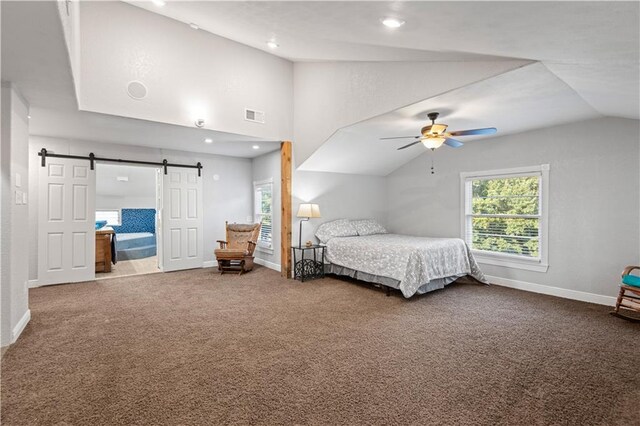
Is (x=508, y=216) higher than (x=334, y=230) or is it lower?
higher

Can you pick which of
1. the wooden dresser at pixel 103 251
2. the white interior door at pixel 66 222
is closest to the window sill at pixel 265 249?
the wooden dresser at pixel 103 251

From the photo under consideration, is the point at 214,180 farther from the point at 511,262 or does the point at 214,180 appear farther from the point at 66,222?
the point at 511,262

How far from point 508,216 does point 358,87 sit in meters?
3.16

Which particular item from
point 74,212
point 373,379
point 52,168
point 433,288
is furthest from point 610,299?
point 52,168

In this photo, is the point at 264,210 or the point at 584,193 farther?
the point at 264,210

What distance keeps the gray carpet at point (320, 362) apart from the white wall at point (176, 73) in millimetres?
2584

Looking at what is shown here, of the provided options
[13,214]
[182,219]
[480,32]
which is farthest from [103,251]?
[480,32]

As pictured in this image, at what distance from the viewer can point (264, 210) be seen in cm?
663

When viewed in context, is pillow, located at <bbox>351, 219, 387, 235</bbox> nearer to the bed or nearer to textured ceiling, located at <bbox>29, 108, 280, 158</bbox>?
the bed

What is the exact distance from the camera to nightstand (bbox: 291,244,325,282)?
5383mm

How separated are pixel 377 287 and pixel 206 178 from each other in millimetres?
4032

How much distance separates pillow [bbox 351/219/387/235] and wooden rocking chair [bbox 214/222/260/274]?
1.95 meters

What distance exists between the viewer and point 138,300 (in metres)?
4.07

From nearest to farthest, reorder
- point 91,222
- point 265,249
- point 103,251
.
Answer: point 91,222
point 103,251
point 265,249
